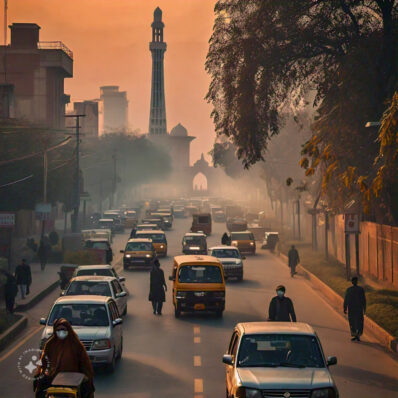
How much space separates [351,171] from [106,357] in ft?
27.2

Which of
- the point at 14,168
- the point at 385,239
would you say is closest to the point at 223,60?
the point at 385,239

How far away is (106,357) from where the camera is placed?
18.3m

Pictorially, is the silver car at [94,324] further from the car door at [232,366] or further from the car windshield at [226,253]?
the car windshield at [226,253]

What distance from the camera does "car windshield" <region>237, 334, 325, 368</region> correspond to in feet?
45.0

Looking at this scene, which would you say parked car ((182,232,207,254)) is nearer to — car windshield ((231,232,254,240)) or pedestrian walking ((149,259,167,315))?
car windshield ((231,232,254,240))

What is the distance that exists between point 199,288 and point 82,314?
939 centimetres

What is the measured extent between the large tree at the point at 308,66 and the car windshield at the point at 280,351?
60.8 feet

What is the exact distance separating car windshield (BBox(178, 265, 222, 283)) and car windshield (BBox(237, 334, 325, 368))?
14.5m

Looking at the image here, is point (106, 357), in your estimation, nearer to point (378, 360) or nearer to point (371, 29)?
point (378, 360)

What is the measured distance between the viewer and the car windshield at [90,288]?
83.8 feet

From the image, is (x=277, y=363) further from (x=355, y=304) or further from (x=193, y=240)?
(x=193, y=240)

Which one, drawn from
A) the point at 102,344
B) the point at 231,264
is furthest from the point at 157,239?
the point at 102,344

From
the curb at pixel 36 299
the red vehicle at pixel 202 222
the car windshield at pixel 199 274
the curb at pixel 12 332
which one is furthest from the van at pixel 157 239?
the curb at pixel 12 332

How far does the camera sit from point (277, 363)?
45.0ft
